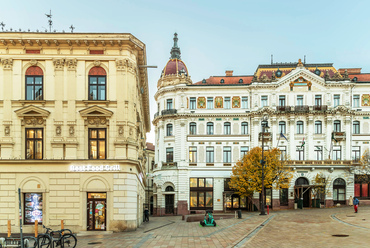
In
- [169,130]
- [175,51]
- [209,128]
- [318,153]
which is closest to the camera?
[318,153]

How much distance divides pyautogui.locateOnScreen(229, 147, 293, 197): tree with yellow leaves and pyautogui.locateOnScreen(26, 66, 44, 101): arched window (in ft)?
102

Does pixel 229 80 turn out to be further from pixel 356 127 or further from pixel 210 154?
pixel 356 127

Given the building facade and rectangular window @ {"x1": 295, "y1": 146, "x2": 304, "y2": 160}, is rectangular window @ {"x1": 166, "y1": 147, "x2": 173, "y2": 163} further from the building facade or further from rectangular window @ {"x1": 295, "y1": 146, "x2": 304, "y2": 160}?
rectangular window @ {"x1": 295, "y1": 146, "x2": 304, "y2": 160}

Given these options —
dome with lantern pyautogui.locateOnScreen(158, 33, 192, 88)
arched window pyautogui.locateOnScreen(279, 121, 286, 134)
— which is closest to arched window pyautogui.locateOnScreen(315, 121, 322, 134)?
arched window pyautogui.locateOnScreen(279, 121, 286, 134)

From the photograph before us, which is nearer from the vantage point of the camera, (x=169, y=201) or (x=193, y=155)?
(x=169, y=201)

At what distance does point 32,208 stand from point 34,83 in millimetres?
8447

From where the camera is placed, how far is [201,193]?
57656 millimetres

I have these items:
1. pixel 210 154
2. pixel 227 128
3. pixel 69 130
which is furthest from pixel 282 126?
pixel 69 130

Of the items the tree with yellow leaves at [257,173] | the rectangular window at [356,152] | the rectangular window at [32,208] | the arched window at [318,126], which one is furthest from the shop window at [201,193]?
the rectangular window at [32,208]

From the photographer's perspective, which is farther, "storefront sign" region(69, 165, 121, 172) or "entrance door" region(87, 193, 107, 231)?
"storefront sign" region(69, 165, 121, 172)

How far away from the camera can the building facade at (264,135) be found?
56.4 meters

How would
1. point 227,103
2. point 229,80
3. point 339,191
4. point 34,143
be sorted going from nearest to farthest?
point 34,143, point 339,191, point 227,103, point 229,80

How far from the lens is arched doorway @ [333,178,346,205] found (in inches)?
2218

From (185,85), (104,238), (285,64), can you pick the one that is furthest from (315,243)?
(285,64)
